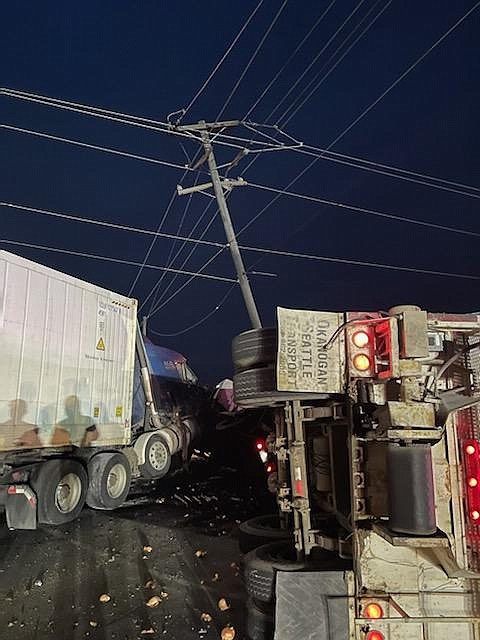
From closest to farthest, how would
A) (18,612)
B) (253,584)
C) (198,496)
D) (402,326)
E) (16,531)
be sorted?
(402,326), (253,584), (18,612), (16,531), (198,496)

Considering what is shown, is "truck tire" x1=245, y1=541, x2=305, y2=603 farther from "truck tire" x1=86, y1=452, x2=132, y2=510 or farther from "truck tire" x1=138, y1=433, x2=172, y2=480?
"truck tire" x1=138, y1=433, x2=172, y2=480

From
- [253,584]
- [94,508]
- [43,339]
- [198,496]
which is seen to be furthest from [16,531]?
[253,584]

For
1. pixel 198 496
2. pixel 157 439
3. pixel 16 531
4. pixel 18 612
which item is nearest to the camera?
pixel 18 612

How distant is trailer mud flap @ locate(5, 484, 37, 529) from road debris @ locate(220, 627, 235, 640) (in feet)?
14.7

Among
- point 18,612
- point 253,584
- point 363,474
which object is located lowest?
point 18,612

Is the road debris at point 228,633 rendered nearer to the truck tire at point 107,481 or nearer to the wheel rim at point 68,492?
the wheel rim at point 68,492

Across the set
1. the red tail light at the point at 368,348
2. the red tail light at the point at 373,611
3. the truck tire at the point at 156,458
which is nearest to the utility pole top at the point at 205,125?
the truck tire at the point at 156,458

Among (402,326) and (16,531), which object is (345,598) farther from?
(16,531)

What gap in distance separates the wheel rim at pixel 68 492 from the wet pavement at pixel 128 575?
292 mm

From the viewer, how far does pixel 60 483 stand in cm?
812

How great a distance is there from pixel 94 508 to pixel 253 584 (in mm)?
6498

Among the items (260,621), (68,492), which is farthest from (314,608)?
(68,492)

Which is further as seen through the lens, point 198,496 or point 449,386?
point 198,496

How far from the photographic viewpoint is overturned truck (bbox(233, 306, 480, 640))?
2615 mm
